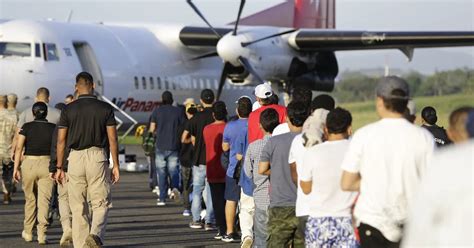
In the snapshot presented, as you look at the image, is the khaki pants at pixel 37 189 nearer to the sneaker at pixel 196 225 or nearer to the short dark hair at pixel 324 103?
the sneaker at pixel 196 225

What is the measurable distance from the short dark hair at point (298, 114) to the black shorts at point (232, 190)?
11.3ft

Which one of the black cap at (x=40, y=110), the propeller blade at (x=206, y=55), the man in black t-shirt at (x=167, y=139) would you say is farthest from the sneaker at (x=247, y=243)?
the propeller blade at (x=206, y=55)

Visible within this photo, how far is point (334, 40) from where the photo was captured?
1058 inches

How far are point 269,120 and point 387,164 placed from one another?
3340mm

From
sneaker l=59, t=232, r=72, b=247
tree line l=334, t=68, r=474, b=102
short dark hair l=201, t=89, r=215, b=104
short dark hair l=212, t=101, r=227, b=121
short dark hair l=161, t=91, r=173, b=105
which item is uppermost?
tree line l=334, t=68, r=474, b=102

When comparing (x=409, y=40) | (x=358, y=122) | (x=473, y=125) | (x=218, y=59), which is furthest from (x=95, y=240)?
(x=358, y=122)

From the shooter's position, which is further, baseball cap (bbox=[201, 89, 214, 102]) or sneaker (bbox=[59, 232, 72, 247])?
baseball cap (bbox=[201, 89, 214, 102])

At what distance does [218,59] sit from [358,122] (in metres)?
17.2

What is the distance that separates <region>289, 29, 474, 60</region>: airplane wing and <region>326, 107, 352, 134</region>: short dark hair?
780 inches

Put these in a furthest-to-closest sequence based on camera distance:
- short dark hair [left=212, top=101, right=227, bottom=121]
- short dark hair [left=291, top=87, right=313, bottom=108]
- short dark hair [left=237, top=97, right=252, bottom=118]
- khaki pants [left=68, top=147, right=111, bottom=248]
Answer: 1. short dark hair [left=212, top=101, right=227, bottom=121]
2. short dark hair [left=237, top=97, right=252, bottom=118]
3. khaki pants [left=68, top=147, right=111, bottom=248]
4. short dark hair [left=291, top=87, right=313, bottom=108]


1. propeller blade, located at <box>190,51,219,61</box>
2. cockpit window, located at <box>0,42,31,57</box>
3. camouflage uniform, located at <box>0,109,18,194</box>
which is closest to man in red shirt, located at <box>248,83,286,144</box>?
camouflage uniform, located at <box>0,109,18,194</box>

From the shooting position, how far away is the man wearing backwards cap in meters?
5.18

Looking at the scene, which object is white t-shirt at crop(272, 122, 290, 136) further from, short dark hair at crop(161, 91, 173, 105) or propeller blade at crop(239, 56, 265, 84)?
propeller blade at crop(239, 56, 265, 84)

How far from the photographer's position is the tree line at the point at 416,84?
61000mm
